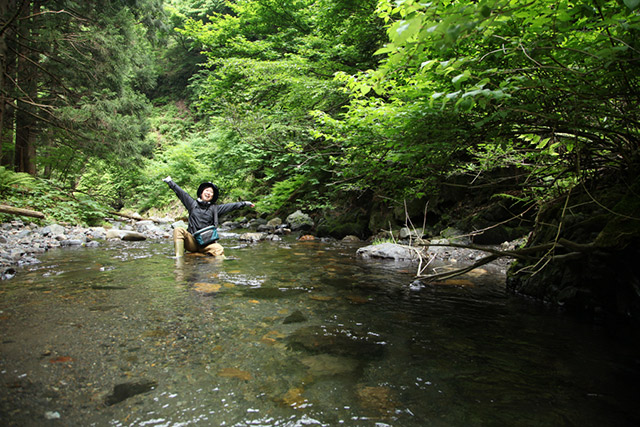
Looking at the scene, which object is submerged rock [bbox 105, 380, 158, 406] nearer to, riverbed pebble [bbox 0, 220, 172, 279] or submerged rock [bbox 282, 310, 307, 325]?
submerged rock [bbox 282, 310, 307, 325]

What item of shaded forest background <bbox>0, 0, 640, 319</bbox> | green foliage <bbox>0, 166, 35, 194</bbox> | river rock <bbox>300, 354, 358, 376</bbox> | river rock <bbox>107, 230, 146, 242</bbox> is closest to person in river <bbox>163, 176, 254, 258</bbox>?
shaded forest background <bbox>0, 0, 640, 319</bbox>

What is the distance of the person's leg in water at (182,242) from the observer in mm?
7121

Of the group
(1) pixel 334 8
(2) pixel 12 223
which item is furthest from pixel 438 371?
(2) pixel 12 223

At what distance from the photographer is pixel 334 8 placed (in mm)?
10266

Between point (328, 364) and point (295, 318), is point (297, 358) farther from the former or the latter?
point (295, 318)

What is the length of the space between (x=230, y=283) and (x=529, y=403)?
389 centimetres

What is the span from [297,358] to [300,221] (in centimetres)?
1187

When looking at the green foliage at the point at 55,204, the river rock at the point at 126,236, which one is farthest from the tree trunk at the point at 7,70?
the river rock at the point at 126,236

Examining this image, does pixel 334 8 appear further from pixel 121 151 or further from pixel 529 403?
pixel 529 403

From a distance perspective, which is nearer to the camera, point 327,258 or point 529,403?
point 529,403

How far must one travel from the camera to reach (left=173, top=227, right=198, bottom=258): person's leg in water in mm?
7121

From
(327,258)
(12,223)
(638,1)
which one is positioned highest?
(638,1)

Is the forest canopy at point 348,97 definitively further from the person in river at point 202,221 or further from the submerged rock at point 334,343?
the submerged rock at point 334,343

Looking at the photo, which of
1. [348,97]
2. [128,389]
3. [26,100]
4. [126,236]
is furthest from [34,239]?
[348,97]
